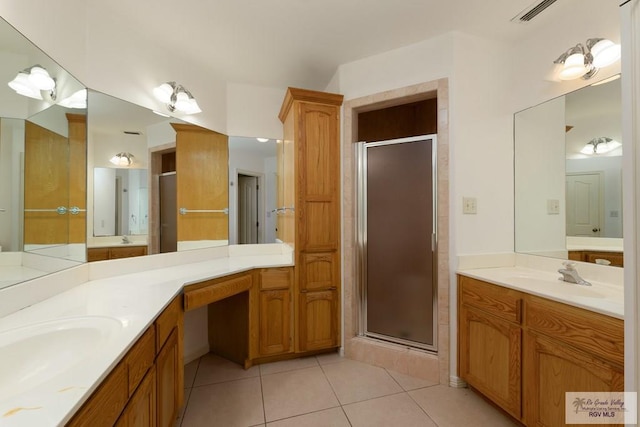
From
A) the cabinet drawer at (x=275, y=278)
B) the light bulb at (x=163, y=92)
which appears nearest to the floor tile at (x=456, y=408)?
the cabinet drawer at (x=275, y=278)

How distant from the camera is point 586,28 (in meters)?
1.61

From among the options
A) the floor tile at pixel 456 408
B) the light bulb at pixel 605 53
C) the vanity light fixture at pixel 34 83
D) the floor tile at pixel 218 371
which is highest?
the light bulb at pixel 605 53

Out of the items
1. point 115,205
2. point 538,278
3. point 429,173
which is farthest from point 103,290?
point 538,278

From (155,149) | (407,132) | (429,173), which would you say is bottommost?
(429,173)

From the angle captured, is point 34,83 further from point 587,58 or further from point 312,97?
point 587,58

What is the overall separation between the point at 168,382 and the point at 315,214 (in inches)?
56.3

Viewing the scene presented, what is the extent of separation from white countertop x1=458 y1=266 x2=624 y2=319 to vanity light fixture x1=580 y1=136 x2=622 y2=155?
75cm

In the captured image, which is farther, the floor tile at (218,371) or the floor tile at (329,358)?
the floor tile at (329,358)

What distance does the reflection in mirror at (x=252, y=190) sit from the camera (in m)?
2.55

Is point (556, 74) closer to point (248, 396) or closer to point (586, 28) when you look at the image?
point (586, 28)

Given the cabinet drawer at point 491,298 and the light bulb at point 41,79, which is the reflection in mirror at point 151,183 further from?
the cabinet drawer at point 491,298

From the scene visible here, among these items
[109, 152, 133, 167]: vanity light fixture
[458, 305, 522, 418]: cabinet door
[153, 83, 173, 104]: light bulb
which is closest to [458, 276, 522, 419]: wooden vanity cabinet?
[458, 305, 522, 418]: cabinet door

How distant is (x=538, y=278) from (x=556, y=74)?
1.36m

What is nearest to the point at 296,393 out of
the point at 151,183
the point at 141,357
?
the point at 141,357
